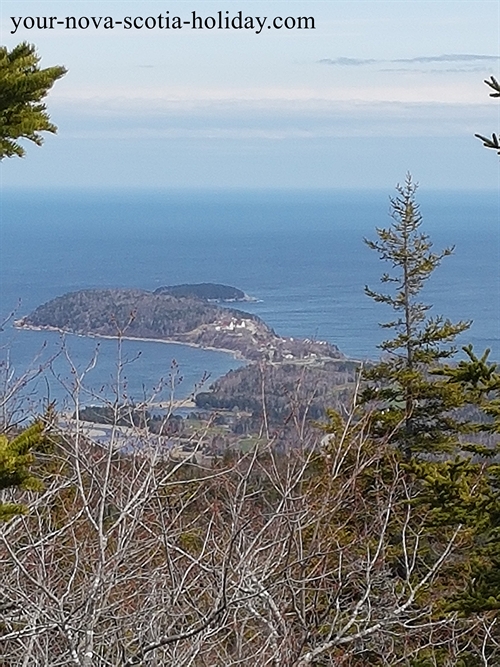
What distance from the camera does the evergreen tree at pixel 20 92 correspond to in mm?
2184

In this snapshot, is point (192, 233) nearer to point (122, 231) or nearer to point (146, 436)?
point (122, 231)

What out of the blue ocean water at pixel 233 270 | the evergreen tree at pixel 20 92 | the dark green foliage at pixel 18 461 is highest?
the evergreen tree at pixel 20 92

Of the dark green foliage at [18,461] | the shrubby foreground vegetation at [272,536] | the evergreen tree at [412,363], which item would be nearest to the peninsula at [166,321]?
the evergreen tree at [412,363]

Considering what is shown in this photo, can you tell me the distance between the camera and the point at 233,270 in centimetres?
8094

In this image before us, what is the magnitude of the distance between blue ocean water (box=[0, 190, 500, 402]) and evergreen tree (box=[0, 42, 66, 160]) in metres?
4.25

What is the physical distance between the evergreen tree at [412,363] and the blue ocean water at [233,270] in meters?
2.17

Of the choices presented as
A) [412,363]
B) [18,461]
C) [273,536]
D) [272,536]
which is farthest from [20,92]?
[412,363]

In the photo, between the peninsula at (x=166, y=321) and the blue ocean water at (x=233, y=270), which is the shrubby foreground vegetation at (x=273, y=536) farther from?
the peninsula at (x=166, y=321)

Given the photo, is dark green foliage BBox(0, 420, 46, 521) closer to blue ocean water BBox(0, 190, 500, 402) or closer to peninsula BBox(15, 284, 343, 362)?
blue ocean water BBox(0, 190, 500, 402)

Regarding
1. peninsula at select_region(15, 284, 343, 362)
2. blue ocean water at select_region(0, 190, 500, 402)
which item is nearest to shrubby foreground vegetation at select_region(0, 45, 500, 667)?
blue ocean water at select_region(0, 190, 500, 402)

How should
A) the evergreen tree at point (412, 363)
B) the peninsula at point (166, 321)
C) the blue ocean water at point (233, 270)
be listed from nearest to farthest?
the evergreen tree at point (412, 363)
the peninsula at point (166, 321)
the blue ocean water at point (233, 270)

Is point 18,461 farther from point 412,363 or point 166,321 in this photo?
point 166,321

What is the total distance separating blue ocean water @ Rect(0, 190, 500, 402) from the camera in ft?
84.0

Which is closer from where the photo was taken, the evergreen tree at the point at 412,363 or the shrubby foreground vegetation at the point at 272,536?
the shrubby foreground vegetation at the point at 272,536
